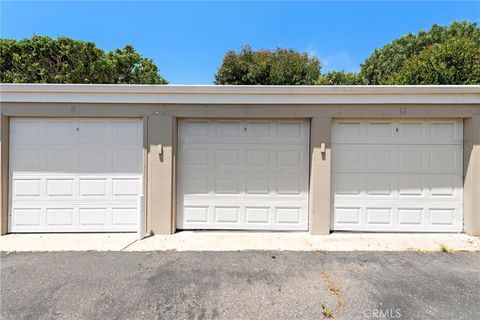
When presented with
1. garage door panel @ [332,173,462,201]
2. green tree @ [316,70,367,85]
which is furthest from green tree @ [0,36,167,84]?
garage door panel @ [332,173,462,201]

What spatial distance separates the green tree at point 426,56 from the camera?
6.75 m

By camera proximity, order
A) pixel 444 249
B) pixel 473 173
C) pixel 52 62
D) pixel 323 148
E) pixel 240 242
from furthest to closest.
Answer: pixel 52 62 → pixel 323 148 → pixel 473 173 → pixel 240 242 → pixel 444 249

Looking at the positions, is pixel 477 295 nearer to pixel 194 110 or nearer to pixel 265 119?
pixel 265 119

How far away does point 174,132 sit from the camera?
4734 mm

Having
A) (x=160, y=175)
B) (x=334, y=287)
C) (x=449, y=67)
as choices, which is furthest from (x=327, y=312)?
(x=449, y=67)

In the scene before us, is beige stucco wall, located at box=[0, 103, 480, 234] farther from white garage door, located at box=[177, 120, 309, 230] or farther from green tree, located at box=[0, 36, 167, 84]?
green tree, located at box=[0, 36, 167, 84]

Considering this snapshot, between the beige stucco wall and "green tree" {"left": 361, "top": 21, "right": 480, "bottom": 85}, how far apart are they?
10.0 ft

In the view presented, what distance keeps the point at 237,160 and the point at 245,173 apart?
0.32m

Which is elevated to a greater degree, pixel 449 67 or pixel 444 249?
pixel 449 67

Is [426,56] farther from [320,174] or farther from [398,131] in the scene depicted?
[320,174]

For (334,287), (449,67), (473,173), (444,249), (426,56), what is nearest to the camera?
(334,287)

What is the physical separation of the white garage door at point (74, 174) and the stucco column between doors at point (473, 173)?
6573 mm

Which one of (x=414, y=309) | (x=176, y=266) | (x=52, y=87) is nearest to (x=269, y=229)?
(x=176, y=266)

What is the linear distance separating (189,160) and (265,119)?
181 cm
